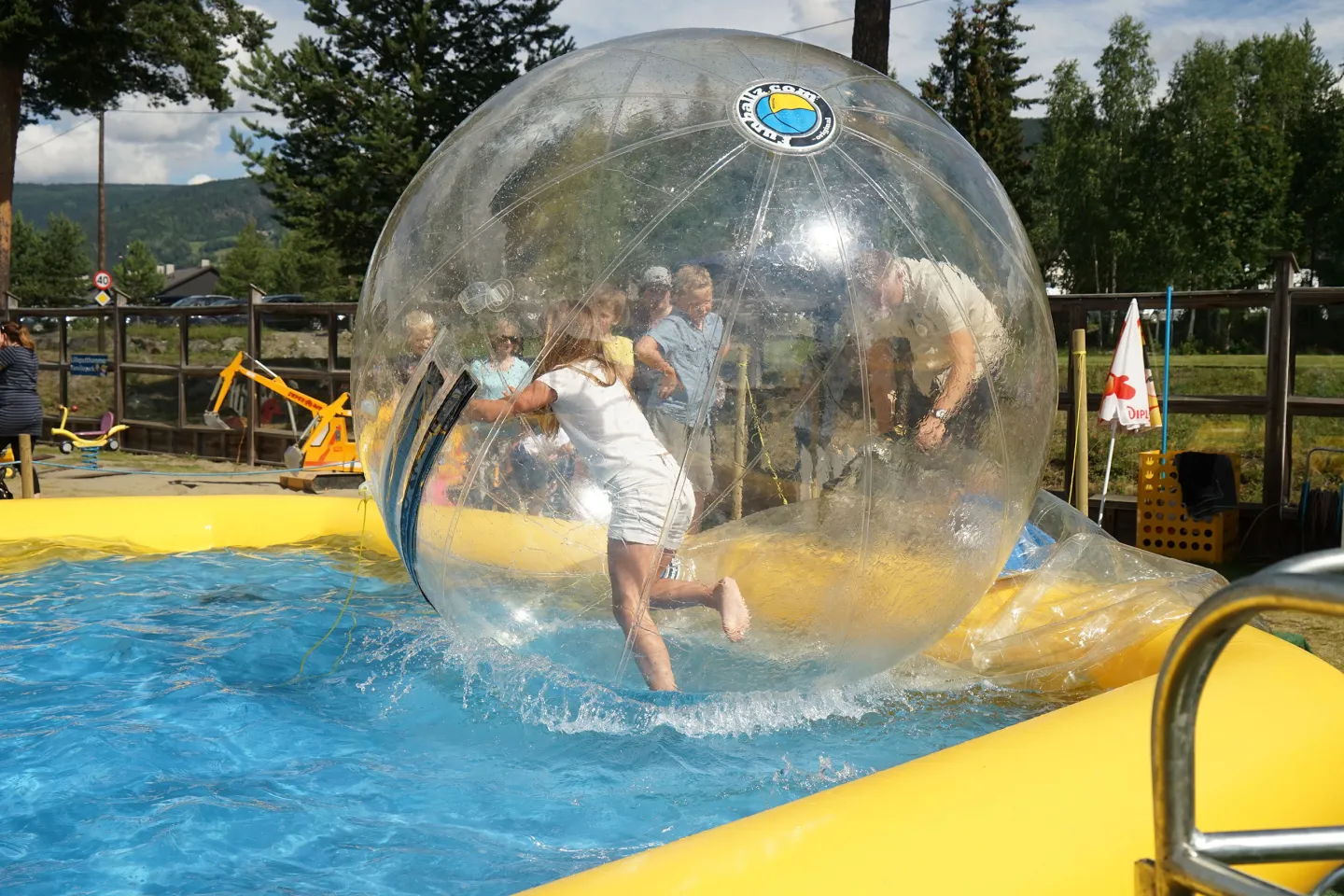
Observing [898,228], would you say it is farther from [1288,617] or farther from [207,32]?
[207,32]

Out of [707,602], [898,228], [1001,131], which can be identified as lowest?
[707,602]

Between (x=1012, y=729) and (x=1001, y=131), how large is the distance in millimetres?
39380

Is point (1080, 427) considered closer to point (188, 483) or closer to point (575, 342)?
point (575, 342)

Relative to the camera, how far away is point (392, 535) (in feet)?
13.3

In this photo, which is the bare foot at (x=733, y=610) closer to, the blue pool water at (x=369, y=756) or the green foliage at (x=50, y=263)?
the blue pool water at (x=369, y=756)

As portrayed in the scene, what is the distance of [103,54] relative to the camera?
19.5 m

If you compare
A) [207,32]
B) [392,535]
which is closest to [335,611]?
[392,535]

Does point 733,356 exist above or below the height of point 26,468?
above

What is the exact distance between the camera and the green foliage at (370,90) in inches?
744

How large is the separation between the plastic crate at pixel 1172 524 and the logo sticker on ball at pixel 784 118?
5066 millimetres

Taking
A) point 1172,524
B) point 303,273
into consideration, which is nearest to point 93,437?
point 1172,524

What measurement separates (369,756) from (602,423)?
1.40 meters

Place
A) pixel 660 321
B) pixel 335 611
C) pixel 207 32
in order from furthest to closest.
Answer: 1. pixel 207 32
2. pixel 335 611
3. pixel 660 321

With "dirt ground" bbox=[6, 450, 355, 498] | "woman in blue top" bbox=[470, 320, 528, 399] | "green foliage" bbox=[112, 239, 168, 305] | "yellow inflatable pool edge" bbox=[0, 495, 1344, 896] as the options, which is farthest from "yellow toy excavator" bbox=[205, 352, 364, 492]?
"green foliage" bbox=[112, 239, 168, 305]
